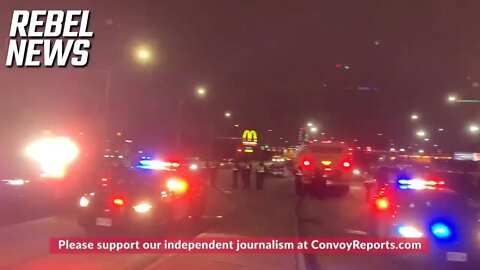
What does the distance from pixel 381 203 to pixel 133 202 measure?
515 centimetres

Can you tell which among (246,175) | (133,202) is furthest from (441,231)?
(246,175)

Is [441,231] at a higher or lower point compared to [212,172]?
lower

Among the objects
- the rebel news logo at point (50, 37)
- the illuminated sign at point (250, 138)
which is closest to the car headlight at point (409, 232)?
the rebel news logo at point (50, 37)

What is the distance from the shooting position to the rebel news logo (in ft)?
58.5

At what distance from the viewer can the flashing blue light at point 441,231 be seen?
1102cm

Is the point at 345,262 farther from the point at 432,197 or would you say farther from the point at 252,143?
the point at 252,143

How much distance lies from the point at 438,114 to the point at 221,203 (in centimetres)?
4407

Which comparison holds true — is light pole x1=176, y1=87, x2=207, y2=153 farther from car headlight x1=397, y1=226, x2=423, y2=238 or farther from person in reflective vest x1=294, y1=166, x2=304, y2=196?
car headlight x1=397, y1=226, x2=423, y2=238

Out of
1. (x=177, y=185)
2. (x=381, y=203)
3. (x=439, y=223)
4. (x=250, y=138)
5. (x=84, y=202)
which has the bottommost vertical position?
(x=439, y=223)

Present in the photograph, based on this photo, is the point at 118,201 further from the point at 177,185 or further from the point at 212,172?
the point at 212,172

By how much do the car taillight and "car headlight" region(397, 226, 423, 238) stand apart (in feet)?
3.38

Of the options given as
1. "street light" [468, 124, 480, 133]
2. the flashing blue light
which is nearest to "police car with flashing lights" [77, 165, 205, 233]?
the flashing blue light

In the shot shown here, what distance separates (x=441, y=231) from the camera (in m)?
11.0

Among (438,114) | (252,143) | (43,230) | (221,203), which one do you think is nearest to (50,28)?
(43,230)
